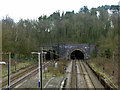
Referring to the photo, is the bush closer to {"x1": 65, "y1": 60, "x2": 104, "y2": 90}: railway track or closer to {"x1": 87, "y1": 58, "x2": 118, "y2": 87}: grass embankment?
{"x1": 87, "y1": 58, "x2": 118, "y2": 87}: grass embankment

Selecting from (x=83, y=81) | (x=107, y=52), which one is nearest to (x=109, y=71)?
(x=83, y=81)

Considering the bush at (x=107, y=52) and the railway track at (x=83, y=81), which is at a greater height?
the bush at (x=107, y=52)

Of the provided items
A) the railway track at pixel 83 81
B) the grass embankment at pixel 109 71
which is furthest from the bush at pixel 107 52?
the railway track at pixel 83 81

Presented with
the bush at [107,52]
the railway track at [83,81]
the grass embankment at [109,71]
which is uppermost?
the bush at [107,52]

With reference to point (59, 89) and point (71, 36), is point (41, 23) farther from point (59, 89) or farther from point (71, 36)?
point (59, 89)

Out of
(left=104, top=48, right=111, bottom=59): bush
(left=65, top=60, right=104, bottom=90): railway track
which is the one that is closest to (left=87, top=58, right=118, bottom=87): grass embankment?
(left=65, top=60, right=104, bottom=90): railway track

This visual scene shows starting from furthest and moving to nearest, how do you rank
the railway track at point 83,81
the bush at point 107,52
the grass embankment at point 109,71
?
the bush at point 107,52 < the railway track at point 83,81 < the grass embankment at point 109,71

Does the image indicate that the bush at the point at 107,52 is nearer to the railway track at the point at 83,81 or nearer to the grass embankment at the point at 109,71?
the grass embankment at the point at 109,71

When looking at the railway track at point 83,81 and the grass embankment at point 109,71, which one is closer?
the grass embankment at point 109,71

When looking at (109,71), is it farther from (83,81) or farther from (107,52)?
(107,52)

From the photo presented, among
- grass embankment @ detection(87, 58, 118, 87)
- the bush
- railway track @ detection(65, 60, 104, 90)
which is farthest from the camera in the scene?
the bush

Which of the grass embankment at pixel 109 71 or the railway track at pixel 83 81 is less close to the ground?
the grass embankment at pixel 109 71

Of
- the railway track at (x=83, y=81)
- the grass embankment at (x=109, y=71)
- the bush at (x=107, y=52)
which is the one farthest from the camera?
the bush at (x=107, y=52)

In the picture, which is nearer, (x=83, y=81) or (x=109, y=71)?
(x=83, y=81)
